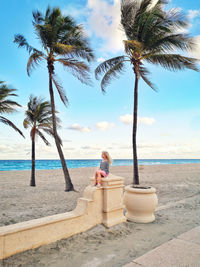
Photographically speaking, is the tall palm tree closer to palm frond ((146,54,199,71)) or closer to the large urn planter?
palm frond ((146,54,199,71))

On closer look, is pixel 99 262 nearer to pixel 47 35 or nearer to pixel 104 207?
pixel 104 207

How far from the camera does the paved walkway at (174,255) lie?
2576mm

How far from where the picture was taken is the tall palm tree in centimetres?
960

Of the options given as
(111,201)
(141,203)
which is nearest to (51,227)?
(111,201)

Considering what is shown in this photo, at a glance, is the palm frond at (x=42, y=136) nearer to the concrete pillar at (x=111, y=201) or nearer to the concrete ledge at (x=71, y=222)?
the concrete pillar at (x=111, y=201)

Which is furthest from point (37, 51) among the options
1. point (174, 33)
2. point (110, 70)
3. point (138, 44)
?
point (174, 33)

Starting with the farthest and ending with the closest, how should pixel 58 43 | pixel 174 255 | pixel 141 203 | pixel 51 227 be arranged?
pixel 58 43 → pixel 141 203 → pixel 51 227 → pixel 174 255

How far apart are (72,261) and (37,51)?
10.1m

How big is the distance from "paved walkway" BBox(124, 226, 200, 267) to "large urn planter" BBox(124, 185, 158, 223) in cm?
124

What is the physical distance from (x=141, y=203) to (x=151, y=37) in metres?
8.60

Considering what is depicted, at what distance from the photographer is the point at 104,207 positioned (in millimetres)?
4234

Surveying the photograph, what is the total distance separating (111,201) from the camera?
4297 mm

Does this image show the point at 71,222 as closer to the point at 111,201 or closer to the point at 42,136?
the point at 111,201

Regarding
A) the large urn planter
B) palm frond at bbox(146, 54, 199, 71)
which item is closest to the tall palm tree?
palm frond at bbox(146, 54, 199, 71)
